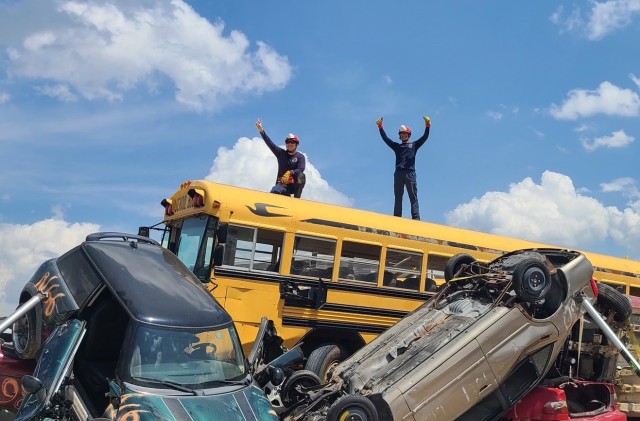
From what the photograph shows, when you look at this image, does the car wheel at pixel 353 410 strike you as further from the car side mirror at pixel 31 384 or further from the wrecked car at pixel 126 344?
the car side mirror at pixel 31 384

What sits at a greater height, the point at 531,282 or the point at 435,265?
the point at 435,265

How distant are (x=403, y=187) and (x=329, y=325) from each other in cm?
402

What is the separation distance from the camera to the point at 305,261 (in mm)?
9812

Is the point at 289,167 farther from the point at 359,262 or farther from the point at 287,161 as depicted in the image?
the point at 359,262

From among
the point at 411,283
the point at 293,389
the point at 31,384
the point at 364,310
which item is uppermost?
the point at 411,283

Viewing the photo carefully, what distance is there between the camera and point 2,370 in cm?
653

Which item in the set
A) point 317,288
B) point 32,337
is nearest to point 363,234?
point 317,288

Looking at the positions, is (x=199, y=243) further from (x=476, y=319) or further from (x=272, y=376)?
(x=476, y=319)

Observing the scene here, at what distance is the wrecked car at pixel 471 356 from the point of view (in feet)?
21.1

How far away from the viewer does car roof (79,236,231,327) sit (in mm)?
5922

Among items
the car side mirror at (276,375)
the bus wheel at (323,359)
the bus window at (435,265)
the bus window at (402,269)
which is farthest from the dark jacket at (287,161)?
the car side mirror at (276,375)

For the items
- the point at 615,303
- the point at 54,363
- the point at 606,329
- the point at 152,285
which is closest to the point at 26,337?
the point at 54,363

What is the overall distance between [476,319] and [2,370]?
477 cm

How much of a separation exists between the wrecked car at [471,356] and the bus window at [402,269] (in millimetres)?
2691
